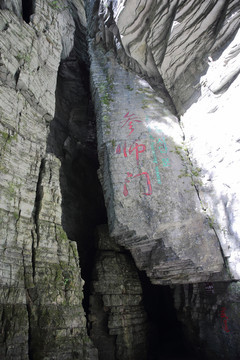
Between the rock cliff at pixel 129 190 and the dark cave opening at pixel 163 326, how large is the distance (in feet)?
0.29

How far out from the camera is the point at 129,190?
271 inches

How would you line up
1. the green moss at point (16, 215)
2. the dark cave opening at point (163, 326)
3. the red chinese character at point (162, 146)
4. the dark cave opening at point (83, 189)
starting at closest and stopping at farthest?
the green moss at point (16, 215) < the red chinese character at point (162, 146) < the dark cave opening at point (163, 326) < the dark cave opening at point (83, 189)

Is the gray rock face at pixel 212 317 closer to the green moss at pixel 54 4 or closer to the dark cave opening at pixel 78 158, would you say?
the dark cave opening at pixel 78 158

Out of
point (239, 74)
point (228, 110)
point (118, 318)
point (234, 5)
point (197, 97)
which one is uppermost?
point (234, 5)

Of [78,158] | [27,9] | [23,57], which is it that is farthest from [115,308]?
[27,9]

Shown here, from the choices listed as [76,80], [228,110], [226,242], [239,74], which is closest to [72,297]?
[226,242]

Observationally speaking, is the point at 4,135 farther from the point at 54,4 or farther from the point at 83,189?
the point at 54,4

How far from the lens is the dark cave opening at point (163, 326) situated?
7895 mm

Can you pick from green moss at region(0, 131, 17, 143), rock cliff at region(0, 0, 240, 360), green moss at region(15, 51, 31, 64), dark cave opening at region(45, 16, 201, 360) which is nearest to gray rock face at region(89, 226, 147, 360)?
rock cliff at region(0, 0, 240, 360)

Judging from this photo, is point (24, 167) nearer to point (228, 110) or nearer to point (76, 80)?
point (228, 110)

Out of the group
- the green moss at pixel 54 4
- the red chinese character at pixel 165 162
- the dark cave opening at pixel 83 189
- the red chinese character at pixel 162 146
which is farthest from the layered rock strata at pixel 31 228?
the red chinese character at pixel 162 146

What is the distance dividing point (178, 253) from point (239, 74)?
5.21 meters

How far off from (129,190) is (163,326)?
6486 mm

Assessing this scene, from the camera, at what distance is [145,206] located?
664cm
